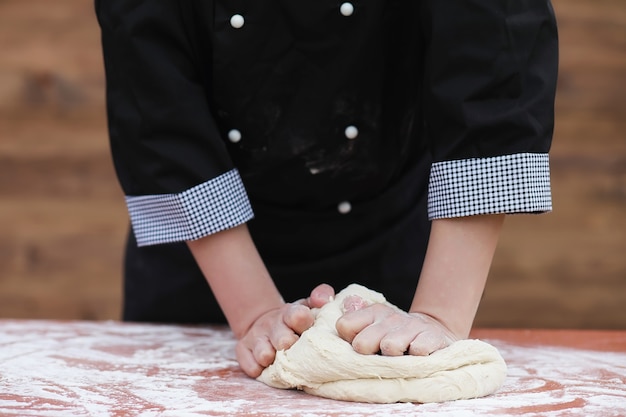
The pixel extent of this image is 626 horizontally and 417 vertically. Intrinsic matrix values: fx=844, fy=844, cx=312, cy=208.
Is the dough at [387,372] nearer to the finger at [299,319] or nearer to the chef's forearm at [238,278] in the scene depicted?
the finger at [299,319]

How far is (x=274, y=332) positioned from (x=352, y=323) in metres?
0.13

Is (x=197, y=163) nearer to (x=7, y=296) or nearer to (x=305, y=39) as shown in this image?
(x=305, y=39)

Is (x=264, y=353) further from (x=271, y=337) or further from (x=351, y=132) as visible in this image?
(x=351, y=132)

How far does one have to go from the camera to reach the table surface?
89 centimetres

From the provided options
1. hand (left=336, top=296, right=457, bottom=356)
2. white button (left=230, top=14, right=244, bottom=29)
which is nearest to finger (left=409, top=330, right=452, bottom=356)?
hand (left=336, top=296, right=457, bottom=356)

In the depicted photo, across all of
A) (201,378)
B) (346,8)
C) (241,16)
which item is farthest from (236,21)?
(201,378)

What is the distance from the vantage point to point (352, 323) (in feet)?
3.20

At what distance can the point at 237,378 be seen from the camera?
106 cm

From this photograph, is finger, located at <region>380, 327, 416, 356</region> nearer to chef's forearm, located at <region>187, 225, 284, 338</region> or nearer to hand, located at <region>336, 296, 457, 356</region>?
hand, located at <region>336, 296, 457, 356</region>

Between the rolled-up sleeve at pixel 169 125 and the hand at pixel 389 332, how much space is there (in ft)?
0.84

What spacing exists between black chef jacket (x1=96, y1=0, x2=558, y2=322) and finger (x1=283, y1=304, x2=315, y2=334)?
18 centimetres

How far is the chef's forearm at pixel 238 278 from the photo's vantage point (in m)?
1.15

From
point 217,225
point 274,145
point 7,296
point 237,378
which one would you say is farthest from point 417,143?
point 7,296

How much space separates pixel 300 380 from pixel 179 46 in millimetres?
507
